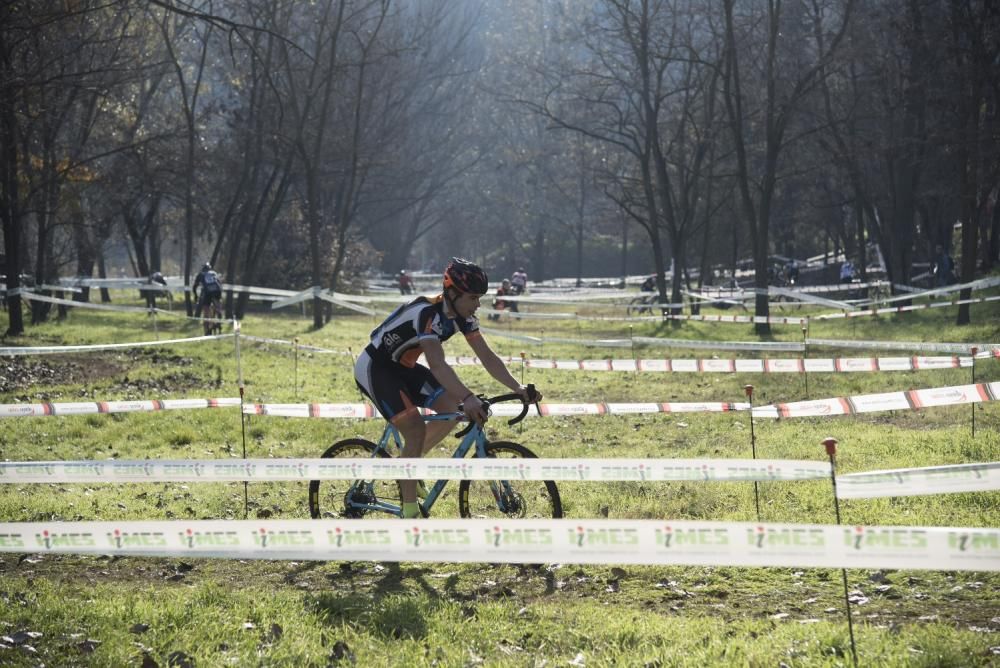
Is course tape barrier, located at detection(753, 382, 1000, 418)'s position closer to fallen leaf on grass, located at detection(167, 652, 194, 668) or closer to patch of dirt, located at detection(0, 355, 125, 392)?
fallen leaf on grass, located at detection(167, 652, 194, 668)

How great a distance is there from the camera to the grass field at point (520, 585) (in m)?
5.61

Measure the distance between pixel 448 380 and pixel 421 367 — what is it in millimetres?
738

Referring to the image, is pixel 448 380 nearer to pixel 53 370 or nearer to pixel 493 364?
pixel 493 364

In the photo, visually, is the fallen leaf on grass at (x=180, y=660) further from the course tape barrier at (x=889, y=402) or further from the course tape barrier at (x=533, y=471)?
the course tape barrier at (x=889, y=402)

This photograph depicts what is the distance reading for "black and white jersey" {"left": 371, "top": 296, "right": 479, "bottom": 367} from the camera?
7.32 metres

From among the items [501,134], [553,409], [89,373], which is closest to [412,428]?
[553,409]

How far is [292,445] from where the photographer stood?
1234 centimetres

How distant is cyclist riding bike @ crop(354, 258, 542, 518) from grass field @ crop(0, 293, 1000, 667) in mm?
968

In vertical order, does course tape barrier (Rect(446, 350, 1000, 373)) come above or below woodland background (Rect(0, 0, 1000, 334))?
below

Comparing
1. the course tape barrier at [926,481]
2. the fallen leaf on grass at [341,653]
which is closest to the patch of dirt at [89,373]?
the fallen leaf on grass at [341,653]

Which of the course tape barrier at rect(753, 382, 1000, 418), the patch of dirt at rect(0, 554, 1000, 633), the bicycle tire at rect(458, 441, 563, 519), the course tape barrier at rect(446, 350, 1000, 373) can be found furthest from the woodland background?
the course tape barrier at rect(446, 350, 1000, 373)

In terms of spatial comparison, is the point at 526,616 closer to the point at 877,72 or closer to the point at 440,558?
the point at 440,558

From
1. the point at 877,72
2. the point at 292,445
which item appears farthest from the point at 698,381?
the point at 877,72

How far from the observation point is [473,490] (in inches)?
329
